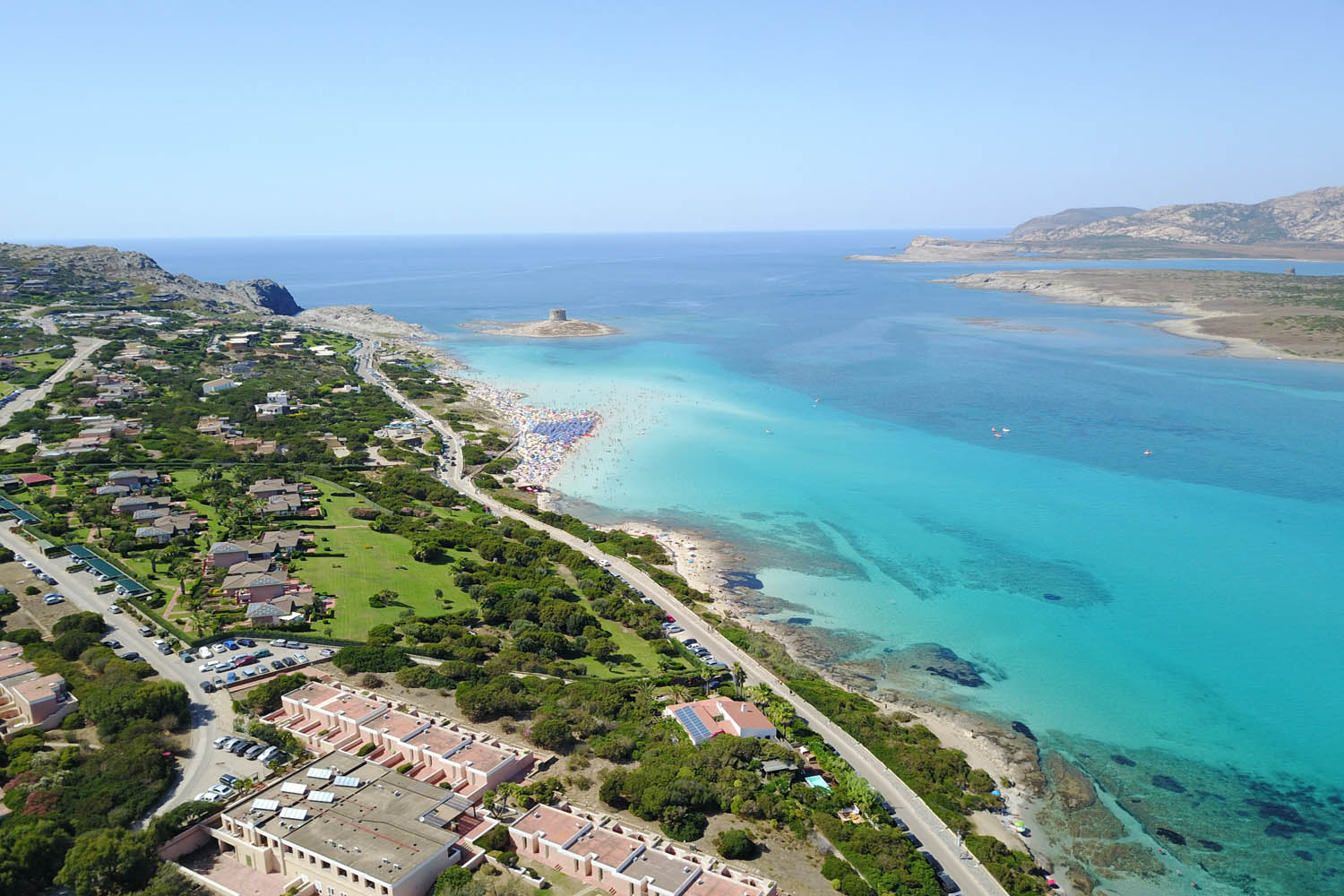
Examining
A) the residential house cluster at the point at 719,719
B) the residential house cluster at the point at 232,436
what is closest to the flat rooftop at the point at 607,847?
the residential house cluster at the point at 719,719

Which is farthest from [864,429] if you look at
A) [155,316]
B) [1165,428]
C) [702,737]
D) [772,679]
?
[155,316]

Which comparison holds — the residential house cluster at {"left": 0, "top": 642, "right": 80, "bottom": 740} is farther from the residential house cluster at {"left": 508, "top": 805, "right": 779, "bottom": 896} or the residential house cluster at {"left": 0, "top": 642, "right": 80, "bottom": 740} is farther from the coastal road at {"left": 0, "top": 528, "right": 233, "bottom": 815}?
the residential house cluster at {"left": 508, "top": 805, "right": 779, "bottom": 896}

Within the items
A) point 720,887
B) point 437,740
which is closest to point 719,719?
point 720,887

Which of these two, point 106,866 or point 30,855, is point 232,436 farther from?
point 106,866

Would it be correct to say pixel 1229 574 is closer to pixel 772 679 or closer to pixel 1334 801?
pixel 1334 801

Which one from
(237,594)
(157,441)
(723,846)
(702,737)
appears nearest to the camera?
(723,846)

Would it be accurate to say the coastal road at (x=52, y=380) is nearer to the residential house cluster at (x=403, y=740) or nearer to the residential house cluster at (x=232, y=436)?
the residential house cluster at (x=232, y=436)

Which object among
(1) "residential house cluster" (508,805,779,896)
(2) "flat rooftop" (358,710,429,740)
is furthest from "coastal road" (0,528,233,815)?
(1) "residential house cluster" (508,805,779,896)
